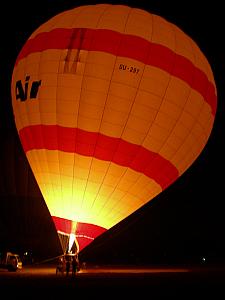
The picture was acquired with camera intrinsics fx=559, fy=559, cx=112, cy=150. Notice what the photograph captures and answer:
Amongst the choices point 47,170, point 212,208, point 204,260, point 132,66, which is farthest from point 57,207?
point 212,208

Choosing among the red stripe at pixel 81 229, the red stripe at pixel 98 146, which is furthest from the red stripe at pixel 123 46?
the red stripe at pixel 81 229

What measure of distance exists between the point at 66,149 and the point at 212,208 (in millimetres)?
23716

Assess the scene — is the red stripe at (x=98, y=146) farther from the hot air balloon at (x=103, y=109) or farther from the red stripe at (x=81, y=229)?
the red stripe at (x=81, y=229)

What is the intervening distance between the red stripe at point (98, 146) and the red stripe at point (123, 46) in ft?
5.98

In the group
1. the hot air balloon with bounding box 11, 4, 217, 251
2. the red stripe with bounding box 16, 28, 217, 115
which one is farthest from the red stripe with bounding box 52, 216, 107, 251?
the red stripe with bounding box 16, 28, 217, 115

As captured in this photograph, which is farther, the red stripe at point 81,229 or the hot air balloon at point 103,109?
the red stripe at point 81,229

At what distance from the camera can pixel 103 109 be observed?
39.8ft

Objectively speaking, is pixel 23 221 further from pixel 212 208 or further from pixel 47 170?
pixel 212 208

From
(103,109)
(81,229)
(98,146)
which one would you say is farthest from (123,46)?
(81,229)

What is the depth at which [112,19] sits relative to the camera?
41.4 ft

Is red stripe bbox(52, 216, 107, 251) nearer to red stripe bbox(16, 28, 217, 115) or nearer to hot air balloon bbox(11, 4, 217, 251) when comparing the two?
hot air balloon bbox(11, 4, 217, 251)

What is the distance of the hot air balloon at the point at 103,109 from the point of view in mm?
12141

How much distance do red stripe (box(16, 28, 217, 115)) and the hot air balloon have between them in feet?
0.07

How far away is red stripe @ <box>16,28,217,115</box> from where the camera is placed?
1220cm
